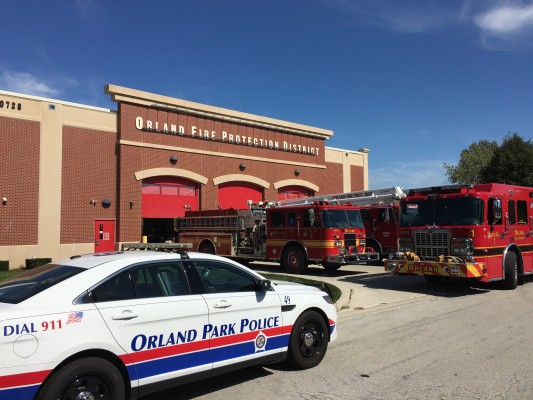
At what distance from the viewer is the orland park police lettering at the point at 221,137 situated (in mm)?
24000

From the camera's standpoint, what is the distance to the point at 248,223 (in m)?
18.8

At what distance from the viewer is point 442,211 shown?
12.5 meters

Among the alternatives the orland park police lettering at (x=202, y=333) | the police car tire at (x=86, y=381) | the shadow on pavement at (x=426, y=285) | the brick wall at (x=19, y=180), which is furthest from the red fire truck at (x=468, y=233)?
the brick wall at (x=19, y=180)

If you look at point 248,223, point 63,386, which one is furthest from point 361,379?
point 248,223

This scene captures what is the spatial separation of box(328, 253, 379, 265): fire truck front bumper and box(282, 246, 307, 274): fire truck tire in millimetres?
1228

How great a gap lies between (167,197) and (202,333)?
68.3ft

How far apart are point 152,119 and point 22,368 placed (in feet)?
70.9

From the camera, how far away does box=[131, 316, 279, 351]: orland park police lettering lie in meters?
4.24

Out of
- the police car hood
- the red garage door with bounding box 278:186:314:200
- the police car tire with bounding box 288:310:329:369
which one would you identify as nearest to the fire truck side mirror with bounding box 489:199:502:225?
the police car hood

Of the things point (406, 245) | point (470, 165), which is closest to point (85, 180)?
point (406, 245)

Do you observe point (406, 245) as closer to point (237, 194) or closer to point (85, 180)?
point (85, 180)

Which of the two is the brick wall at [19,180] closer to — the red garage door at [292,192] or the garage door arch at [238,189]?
the garage door arch at [238,189]

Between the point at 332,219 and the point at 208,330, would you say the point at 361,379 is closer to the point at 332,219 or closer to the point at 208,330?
the point at 208,330

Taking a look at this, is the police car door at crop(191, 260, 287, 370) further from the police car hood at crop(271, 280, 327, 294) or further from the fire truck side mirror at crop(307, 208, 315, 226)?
the fire truck side mirror at crop(307, 208, 315, 226)
